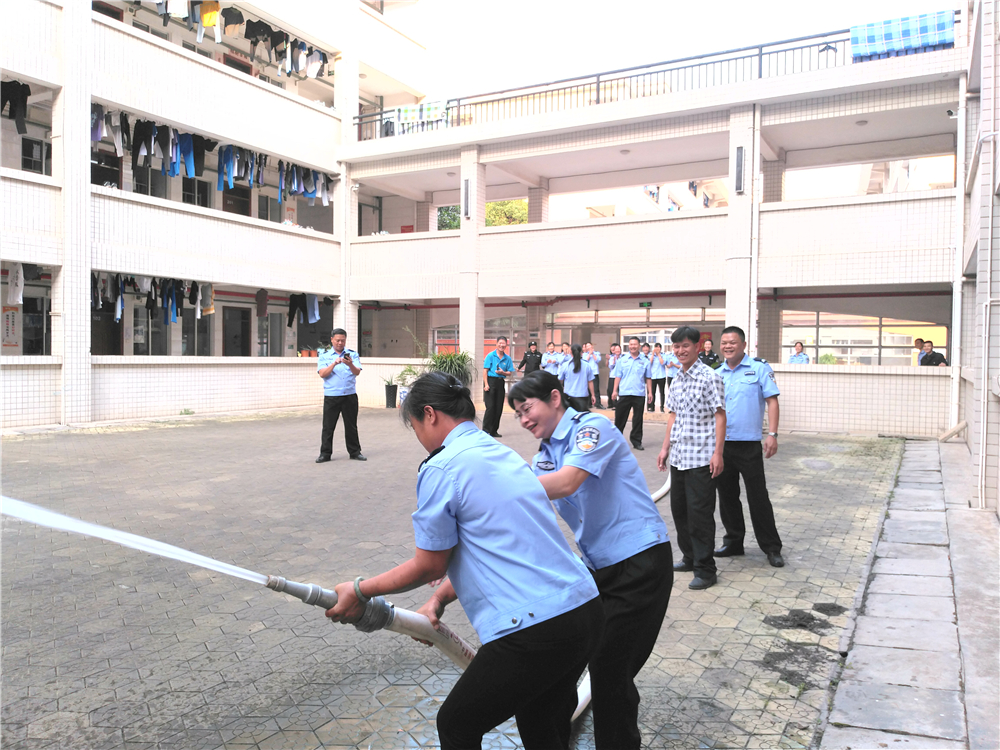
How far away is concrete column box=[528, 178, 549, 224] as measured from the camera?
70.5ft

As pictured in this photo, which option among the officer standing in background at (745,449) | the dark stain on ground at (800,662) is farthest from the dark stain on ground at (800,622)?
the officer standing in background at (745,449)

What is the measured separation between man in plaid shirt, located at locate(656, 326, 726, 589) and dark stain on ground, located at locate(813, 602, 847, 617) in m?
0.69

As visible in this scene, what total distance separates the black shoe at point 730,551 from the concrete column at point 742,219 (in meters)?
10.8

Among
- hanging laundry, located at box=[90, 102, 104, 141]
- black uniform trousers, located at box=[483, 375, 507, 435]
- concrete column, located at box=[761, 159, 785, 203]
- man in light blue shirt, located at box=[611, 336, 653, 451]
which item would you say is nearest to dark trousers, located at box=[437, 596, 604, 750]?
man in light blue shirt, located at box=[611, 336, 653, 451]

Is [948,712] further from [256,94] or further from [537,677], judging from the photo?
[256,94]

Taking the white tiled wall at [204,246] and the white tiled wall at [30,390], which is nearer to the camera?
the white tiled wall at [30,390]

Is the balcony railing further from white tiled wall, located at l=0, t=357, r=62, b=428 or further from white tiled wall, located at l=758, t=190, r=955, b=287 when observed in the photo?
white tiled wall, located at l=0, t=357, r=62, b=428

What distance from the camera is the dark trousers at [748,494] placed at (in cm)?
554

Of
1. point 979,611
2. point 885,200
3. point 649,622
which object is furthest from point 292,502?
point 885,200

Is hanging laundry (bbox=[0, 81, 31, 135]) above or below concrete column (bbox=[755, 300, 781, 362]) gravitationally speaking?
above

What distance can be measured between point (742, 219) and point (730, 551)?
11.8 meters

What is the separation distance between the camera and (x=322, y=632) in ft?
13.8

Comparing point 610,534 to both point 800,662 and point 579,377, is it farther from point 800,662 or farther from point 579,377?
point 579,377

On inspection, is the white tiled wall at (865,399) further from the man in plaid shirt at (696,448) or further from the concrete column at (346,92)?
the concrete column at (346,92)
